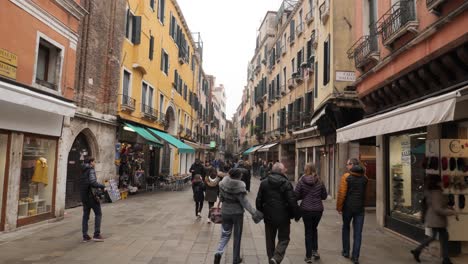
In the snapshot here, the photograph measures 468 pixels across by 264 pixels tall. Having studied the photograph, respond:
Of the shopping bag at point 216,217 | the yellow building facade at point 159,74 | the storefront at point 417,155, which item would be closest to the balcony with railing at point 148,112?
Answer: the yellow building facade at point 159,74

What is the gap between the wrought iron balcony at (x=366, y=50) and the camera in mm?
9530

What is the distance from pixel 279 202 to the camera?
5348 mm

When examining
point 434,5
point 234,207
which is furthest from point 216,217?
point 434,5

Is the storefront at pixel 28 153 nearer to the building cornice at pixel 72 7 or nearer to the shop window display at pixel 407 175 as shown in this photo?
the building cornice at pixel 72 7

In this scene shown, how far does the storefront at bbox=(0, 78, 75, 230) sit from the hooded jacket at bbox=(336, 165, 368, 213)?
248 inches

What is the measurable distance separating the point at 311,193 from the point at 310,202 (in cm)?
15

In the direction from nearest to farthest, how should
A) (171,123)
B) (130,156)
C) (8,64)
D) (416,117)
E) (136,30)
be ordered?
(416,117), (8,64), (130,156), (136,30), (171,123)

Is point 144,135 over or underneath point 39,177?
over

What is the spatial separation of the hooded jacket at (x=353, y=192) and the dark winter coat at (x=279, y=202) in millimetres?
1315

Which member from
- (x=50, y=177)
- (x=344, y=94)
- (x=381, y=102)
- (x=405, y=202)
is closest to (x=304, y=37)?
(x=344, y=94)

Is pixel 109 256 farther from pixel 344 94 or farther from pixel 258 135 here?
pixel 258 135

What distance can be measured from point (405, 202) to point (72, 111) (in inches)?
336

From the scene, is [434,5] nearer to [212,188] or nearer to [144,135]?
[212,188]

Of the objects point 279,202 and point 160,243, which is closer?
point 279,202
